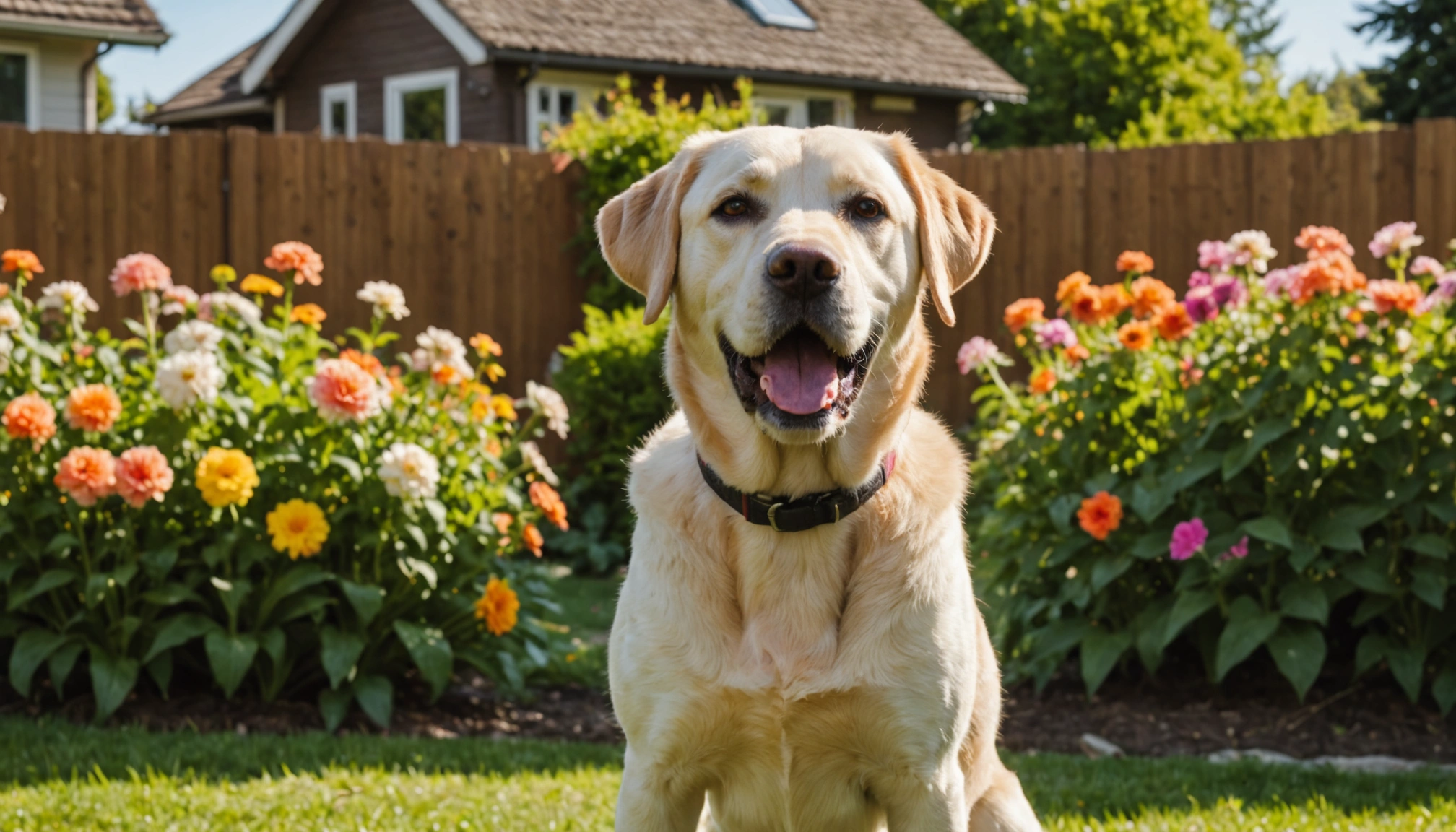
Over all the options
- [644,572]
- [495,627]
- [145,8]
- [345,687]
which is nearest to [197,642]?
[345,687]

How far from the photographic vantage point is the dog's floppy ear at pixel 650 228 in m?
2.84

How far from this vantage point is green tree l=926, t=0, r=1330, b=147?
2581 centimetres

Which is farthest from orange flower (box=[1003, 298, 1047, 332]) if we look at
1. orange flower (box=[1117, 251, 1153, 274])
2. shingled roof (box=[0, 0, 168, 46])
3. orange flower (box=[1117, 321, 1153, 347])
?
shingled roof (box=[0, 0, 168, 46])

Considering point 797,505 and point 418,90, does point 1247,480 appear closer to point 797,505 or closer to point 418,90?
point 797,505

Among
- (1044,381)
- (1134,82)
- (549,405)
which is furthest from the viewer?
(1134,82)

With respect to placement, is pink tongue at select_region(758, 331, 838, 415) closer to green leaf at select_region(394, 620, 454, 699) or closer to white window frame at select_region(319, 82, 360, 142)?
green leaf at select_region(394, 620, 454, 699)

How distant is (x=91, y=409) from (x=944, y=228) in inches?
116

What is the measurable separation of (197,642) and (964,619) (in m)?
3.26

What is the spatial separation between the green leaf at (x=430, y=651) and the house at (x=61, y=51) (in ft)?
43.1

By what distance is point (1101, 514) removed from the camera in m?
4.86

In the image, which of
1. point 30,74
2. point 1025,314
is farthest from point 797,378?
point 30,74

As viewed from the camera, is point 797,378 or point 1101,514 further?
point 1101,514

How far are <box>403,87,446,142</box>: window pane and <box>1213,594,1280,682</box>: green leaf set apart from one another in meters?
15.7

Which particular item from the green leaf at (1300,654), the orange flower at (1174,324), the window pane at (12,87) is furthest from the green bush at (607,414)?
the window pane at (12,87)
